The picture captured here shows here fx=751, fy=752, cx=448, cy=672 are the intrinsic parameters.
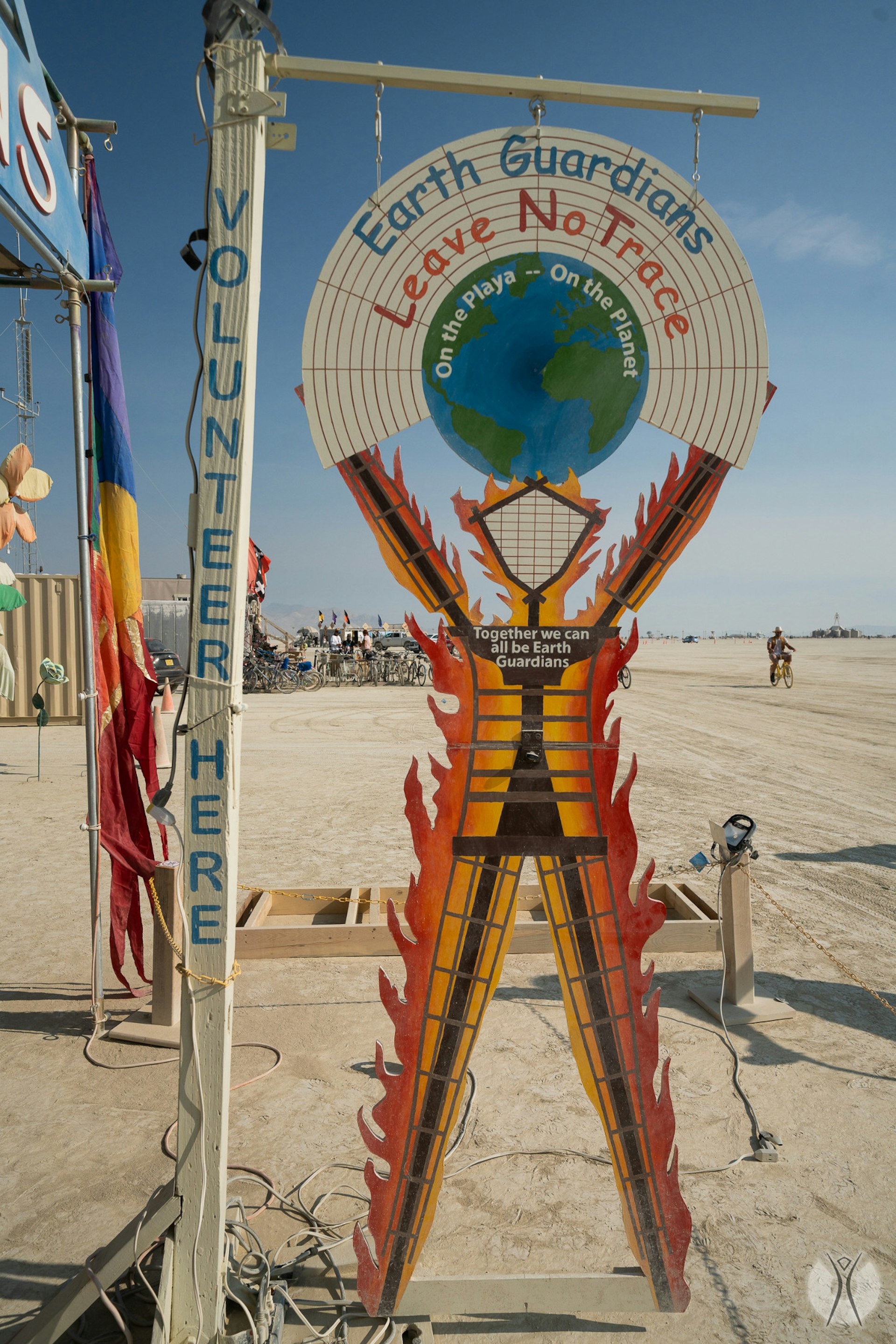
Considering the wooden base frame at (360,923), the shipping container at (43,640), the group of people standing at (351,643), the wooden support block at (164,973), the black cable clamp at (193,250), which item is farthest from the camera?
the group of people standing at (351,643)

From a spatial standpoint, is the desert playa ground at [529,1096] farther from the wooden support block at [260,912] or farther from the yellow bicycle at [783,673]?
the yellow bicycle at [783,673]

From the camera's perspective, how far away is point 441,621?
2.33 meters

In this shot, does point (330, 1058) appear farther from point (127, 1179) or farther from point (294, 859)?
point (294, 859)

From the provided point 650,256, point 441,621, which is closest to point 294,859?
point 441,621

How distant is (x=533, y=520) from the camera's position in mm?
2342

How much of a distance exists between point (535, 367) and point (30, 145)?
2.50 meters

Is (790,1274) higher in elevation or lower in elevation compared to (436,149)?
lower

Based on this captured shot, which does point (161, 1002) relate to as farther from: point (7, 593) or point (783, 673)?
point (783, 673)

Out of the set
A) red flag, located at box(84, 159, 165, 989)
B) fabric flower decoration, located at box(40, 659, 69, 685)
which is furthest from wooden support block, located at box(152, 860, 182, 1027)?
fabric flower decoration, located at box(40, 659, 69, 685)

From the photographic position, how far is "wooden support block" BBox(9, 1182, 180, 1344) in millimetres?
2145

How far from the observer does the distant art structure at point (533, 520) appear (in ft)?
7.36

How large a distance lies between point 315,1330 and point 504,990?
2.47m

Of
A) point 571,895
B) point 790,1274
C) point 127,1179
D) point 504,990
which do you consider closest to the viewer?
point 571,895

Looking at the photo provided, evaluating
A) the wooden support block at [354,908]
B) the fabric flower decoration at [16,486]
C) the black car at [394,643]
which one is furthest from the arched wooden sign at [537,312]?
the black car at [394,643]
